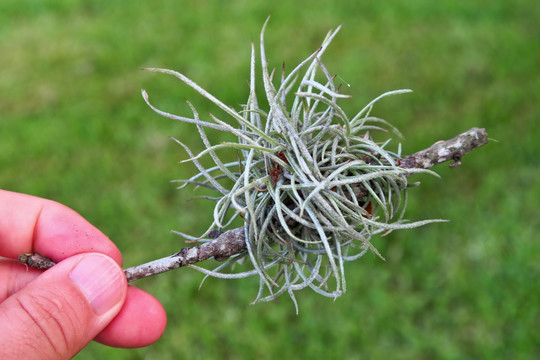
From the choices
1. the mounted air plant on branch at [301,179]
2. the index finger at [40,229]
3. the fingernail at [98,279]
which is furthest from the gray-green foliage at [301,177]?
the index finger at [40,229]

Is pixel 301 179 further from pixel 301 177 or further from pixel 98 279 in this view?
pixel 98 279

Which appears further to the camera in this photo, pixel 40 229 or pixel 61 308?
pixel 40 229

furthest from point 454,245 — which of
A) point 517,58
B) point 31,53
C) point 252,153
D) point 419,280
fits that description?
point 31,53

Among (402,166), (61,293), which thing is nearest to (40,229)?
(61,293)

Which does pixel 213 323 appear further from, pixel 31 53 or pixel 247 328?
pixel 31 53

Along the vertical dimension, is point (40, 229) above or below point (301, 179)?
below

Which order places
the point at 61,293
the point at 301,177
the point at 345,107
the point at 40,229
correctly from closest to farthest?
the point at 301,177 < the point at 61,293 < the point at 40,229 < the point at 345,107

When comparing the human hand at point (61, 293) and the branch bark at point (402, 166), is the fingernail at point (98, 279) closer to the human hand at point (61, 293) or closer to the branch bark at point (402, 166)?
the human hand at point (61, 293)
